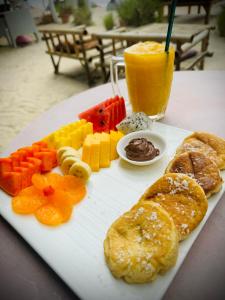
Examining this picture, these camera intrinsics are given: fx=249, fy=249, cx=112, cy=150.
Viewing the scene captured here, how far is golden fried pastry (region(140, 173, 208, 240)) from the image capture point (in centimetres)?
59

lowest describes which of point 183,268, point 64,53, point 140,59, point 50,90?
point 50,90

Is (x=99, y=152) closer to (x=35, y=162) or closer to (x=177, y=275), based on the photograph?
(x=35, y=162)

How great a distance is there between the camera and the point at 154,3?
704 centimetres

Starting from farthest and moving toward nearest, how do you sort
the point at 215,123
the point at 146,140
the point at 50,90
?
the point at 50,90 → the point at 215,123 → the point at 146,140

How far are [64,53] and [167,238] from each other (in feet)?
14.1

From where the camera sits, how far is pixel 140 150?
85 cm

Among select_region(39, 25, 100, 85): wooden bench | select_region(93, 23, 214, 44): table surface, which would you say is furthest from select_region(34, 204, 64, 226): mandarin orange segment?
select_region(39, 25, 100, 85): wooden bench

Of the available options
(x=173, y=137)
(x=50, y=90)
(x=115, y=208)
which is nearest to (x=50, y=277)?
(x=115, y=208)

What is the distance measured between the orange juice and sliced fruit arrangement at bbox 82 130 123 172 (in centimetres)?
28

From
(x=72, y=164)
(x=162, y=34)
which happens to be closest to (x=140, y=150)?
(x=72, y=164)

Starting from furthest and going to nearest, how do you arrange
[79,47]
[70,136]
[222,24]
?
[222,24]
[79,47]
[70,136]

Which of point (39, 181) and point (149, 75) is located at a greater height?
point (149, 75)

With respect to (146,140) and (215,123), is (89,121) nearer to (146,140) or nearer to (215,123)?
(146,140)

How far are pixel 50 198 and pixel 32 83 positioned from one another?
4.11 meters
